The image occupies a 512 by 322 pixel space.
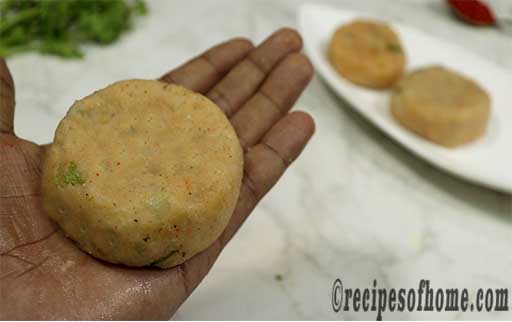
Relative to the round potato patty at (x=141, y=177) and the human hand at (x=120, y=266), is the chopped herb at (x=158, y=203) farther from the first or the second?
the human hand at (x=120, y=266)

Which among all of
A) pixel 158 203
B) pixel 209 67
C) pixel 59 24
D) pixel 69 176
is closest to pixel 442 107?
pixel 209 67

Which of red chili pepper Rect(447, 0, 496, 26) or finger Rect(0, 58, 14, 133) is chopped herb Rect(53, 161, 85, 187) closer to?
finger Rect(0, 58, 14, 133)

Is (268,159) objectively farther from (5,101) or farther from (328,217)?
(5,101)

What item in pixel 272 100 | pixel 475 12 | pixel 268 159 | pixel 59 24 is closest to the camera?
pixel 268 159

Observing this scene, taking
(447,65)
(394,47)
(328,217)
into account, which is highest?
(394,47)

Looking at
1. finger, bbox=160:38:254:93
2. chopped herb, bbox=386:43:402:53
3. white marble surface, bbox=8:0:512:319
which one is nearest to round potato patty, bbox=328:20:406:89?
chopped herb, bbox=386:43:402:53

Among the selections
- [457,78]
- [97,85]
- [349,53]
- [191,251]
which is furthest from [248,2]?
[191,251]

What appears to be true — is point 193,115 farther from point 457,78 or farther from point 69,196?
point 457,78
